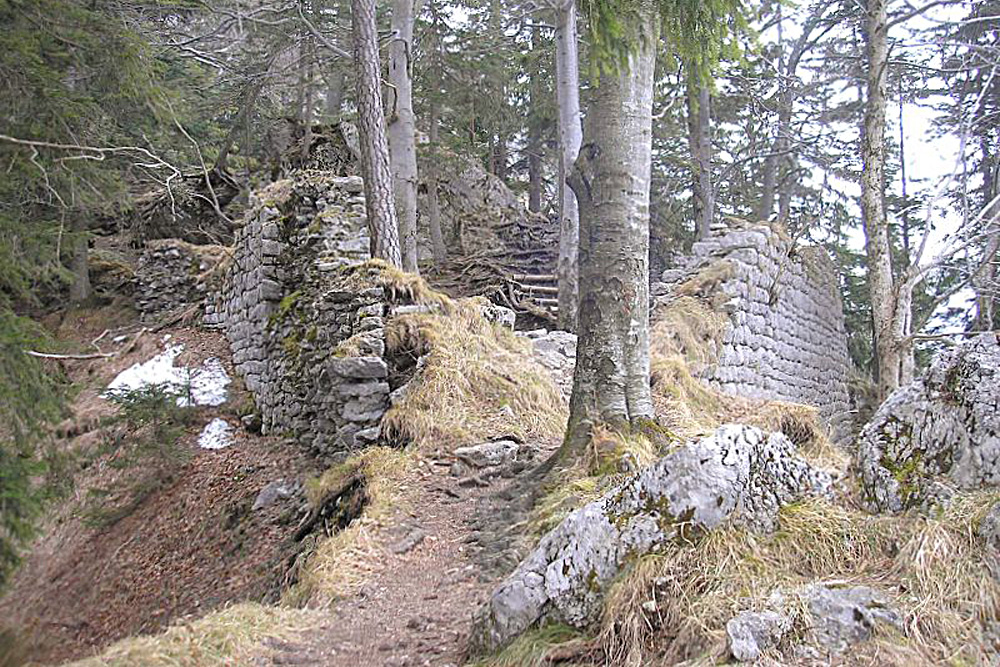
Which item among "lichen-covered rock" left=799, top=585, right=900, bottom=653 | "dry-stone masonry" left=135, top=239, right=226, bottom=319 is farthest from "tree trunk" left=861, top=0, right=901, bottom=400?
"dry-stone masonry" left=135, top=239, right=226, bottom=319

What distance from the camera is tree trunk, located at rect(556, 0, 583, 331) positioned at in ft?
36.4

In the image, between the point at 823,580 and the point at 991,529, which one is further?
the point at 823,580

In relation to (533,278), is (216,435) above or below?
below

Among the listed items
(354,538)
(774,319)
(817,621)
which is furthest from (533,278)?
(817,621)

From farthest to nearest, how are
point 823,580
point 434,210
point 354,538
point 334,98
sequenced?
point 334,98 < point 434,210 < point 354,538 < point 823,580

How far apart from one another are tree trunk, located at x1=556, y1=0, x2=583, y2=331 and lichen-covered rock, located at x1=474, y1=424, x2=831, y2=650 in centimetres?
777

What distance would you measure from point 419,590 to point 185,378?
24.9 feet

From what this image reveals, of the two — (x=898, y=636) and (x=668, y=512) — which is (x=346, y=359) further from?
(x=898, y=636)

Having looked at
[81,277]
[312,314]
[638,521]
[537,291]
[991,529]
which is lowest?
[638,521]

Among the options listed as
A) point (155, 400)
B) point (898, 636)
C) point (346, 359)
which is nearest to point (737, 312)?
point (346, 359)

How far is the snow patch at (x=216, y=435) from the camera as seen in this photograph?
9.17 m

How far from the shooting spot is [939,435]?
290 centimetres

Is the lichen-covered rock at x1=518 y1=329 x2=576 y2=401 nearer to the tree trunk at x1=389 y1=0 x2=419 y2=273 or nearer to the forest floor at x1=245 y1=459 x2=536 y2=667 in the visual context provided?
the forest floor at x1=245 y1=459 x2=536 y2=667

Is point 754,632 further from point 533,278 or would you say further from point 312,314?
point 533,278
